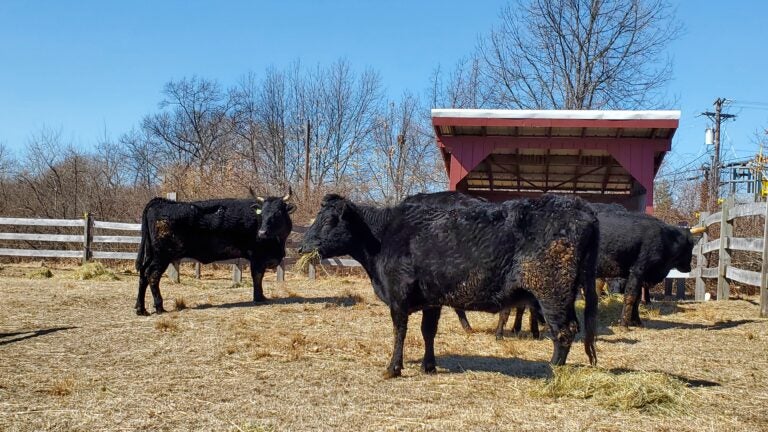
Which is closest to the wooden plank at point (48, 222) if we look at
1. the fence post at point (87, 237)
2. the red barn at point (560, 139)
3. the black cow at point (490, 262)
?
the fence post at point (87, 237)

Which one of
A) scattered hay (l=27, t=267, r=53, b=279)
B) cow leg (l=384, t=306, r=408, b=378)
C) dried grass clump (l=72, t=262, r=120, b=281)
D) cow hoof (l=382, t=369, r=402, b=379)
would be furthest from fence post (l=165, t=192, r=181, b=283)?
cow hoof (l=382, t=369, r=402, b=379)

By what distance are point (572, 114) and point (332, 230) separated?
711 centimetres

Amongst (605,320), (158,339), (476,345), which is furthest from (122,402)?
(605,320)

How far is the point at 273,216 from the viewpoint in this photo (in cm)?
1155

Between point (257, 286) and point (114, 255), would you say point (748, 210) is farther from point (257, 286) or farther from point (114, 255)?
point (114, 255)

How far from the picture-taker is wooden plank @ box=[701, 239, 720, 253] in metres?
12.9

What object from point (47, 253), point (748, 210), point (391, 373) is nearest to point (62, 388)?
point (391, 373)

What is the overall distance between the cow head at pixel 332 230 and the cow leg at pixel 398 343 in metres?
1.06

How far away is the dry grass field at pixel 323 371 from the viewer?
179 inches

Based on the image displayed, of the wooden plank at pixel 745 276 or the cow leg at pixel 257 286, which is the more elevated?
the wooden plank at pixel 745 276

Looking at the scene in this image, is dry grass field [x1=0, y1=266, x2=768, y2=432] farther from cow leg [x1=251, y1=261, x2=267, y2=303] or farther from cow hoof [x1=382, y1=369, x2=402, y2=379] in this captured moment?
cow leg [x1=251, y1=261, x2=267, y2=303]

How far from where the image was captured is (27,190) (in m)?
24.6

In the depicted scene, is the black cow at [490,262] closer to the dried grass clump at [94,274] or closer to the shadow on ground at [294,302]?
the shadow on ground at [294,302]

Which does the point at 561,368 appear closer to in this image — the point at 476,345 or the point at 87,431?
the point at 476,345
